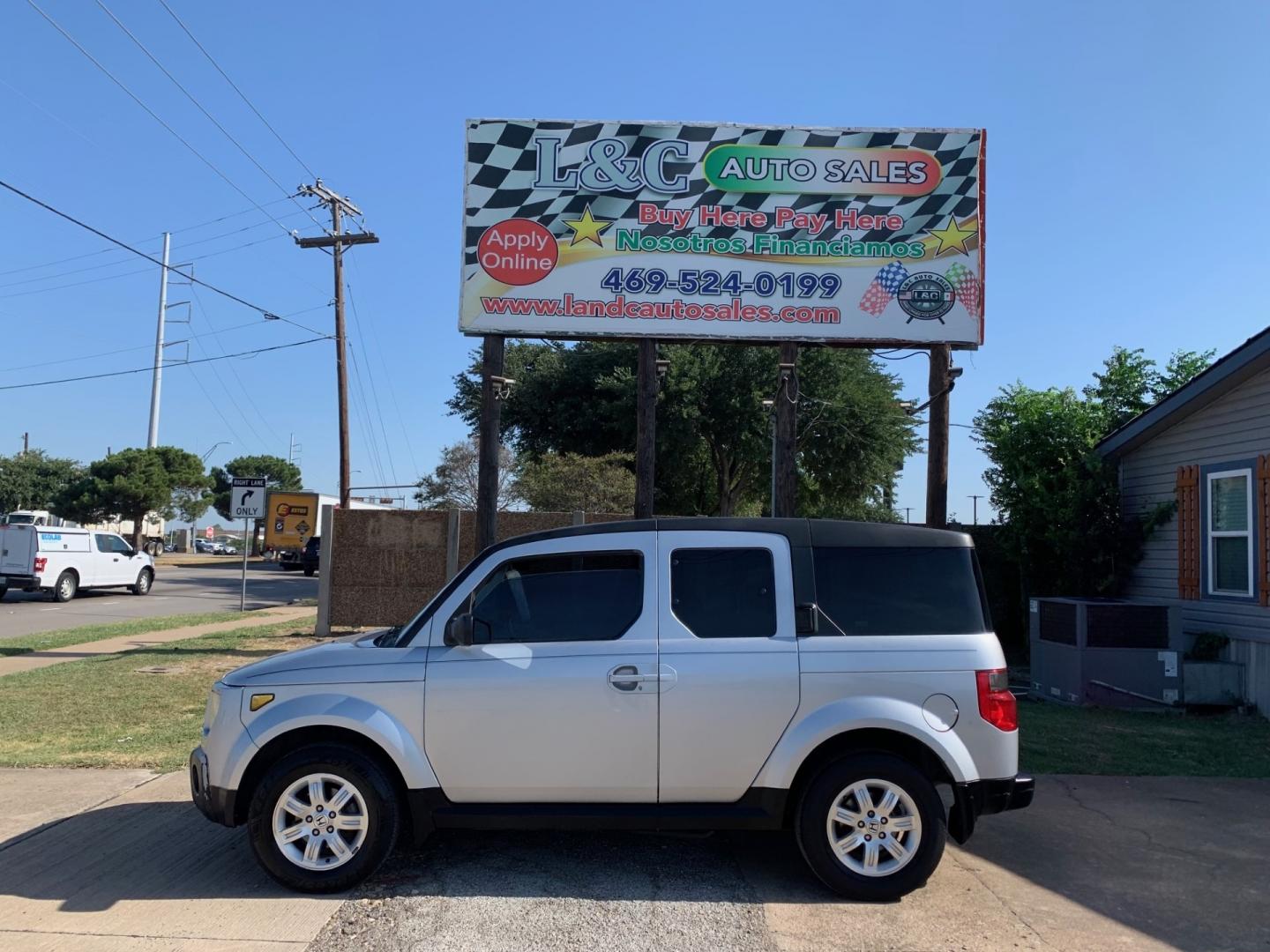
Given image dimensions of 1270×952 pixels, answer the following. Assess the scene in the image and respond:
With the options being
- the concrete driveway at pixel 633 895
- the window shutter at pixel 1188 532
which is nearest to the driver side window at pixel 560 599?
the concrete driveway at pixel 633 895

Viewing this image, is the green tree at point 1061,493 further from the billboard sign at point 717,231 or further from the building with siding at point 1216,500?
the billboard sign at point 717,231

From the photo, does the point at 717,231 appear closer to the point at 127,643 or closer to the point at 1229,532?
the point at 1229,532

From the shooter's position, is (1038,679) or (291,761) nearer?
(291,761)

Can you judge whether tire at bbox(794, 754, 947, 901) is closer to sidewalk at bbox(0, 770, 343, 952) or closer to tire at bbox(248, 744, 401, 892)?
tire at bbox(248, 744, 401, 892)

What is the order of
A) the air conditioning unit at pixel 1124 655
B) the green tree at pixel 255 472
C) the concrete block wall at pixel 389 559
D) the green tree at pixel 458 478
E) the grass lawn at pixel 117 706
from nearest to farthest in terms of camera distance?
the grass lawn at pixel 117 706 < the air conditioning unit at pixel 1124 655 < the concrete block wall at pixel 389 559 < the green tree at pixel 458 478 < the green tree at pixel 255 472

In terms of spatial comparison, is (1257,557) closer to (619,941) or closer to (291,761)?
(619,941)

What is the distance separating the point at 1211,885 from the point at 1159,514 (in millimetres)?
7858

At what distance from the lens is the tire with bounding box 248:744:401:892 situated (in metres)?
5.10

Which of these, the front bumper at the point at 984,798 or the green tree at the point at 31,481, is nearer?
the front bumper at the point at 984,798

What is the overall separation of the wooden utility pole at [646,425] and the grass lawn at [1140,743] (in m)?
4.93

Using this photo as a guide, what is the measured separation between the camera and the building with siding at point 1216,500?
10.6 metres

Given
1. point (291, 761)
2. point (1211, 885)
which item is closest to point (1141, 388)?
point (1211, 885)

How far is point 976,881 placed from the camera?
5453mm

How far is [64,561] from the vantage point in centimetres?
2530
